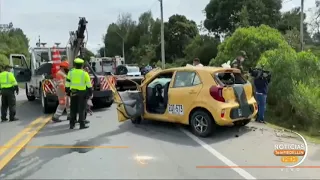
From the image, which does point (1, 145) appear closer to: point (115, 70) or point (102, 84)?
point (102, 84)

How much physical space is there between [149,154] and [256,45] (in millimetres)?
11519

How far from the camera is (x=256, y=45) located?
1675cm

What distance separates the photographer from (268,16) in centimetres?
3806

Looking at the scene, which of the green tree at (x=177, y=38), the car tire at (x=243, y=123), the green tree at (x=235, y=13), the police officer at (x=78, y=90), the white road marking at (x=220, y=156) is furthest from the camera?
the green tree at (x=177, y=38)

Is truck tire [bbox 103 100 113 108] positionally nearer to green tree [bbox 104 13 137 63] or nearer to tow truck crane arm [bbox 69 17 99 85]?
tow truck crane arm [bbox 69 17 99 85]

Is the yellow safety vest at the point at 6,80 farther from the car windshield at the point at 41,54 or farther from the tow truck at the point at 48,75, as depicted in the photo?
the car windshield at the point at 41,54

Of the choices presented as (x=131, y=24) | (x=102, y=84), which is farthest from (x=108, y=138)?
(x=131, y=24)

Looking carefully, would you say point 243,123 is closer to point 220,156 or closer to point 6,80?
point 220,156

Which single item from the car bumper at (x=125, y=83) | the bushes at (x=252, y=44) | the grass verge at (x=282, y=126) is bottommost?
the grass verge at (x=282, y=126)

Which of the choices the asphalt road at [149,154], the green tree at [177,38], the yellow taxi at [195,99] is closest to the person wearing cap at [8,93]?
the asphalt road at [149,154]

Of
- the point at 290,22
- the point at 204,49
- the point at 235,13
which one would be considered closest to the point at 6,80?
the point at 204,49

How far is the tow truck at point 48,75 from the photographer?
12.4 metres

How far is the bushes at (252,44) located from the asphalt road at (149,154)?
26.7 feet

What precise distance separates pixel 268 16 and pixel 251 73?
100 ft
